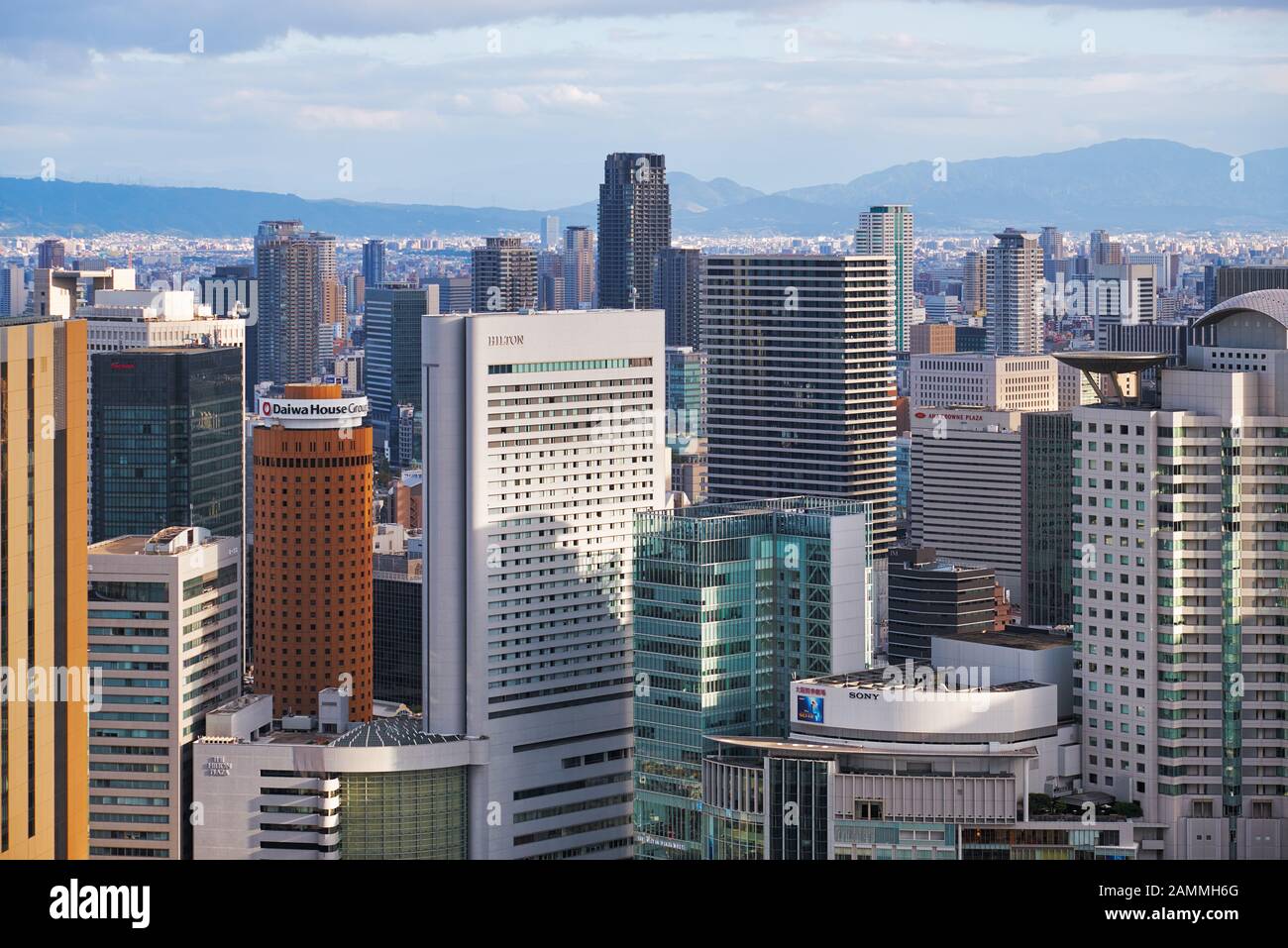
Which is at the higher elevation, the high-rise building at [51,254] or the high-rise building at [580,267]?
the high-rise building at [580,267]

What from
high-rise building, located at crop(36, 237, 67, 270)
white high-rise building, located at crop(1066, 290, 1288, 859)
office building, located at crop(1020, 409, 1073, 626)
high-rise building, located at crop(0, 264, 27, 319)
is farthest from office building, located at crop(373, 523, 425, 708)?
high-rise building, located at crop(36, 237, 67, 270)

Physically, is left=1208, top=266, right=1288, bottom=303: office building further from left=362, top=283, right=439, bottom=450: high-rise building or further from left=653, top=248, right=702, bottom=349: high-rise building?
left=362, top=283, right=439, bottom=450: high-rise building

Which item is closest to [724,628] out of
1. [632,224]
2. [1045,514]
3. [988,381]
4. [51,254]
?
[1045,514]

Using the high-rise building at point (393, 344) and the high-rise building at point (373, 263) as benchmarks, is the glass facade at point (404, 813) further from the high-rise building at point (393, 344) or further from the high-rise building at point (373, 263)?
the high-rise building at point (373, 263)

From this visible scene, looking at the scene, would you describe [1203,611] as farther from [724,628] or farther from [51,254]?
[51,254]

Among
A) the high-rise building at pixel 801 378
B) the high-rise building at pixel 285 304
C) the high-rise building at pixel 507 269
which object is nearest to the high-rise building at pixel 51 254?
the high-rise building at pixel 285 304
